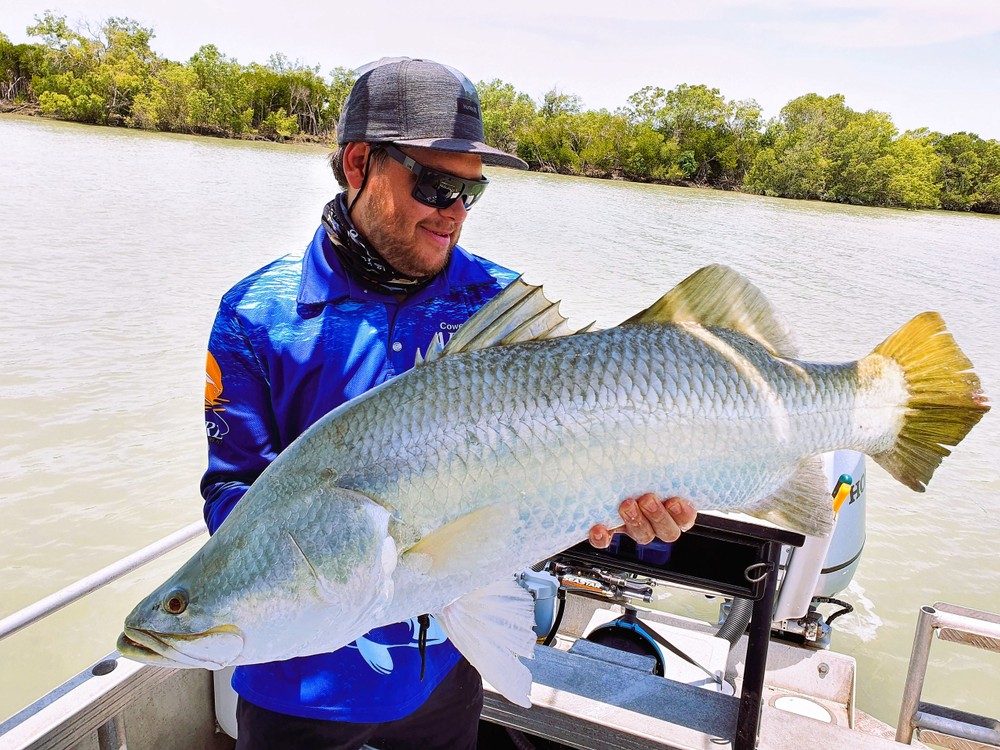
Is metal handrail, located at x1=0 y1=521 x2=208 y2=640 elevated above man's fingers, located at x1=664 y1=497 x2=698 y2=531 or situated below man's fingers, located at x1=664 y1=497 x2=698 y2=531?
below

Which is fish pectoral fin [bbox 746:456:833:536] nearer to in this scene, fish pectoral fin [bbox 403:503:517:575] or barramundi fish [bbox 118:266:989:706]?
barramundi fish [bbox 118:266:989:706]

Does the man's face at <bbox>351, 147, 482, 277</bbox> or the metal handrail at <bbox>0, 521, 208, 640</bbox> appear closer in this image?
the man's face at <bbox>351, 147, 482, 277</bbox>

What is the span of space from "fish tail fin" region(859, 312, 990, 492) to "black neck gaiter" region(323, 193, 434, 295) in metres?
1.07

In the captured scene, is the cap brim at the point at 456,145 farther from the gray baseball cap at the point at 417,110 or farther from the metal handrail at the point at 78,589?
the metal handrail at the point at 78,589

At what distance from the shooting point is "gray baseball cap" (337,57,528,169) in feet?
5.76

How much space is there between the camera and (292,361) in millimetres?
1688

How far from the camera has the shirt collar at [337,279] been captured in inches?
68.7

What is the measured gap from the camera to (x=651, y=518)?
143 cm

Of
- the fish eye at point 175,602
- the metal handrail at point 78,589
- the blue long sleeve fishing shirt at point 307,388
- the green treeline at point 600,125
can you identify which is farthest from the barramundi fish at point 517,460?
the green treeline at point 600,125

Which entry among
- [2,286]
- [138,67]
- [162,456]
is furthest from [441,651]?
[138,67]

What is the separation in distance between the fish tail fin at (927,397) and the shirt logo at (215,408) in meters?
1.40

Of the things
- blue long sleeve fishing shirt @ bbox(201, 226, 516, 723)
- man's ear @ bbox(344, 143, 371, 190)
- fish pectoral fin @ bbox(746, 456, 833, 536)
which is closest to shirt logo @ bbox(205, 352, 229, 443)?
blue long sleeve fishing shirt @ bbox(201, 226, 516, 723)

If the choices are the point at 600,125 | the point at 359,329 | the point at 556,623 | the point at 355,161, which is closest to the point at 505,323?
→ the point at 359,329

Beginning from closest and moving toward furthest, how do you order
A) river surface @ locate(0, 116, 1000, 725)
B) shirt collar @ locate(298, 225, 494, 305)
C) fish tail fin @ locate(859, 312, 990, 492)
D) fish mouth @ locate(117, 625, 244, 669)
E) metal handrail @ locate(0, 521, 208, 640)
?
fish mouth @ locate(117, 625, 244, 669), fish tail fin @ locate(859, 312, 990, 492), shirt collar @ locate(298, 225, 494, 305), metal handrail @ locate(0, 521, 208, 640), river surface @ locate(0, 116, 1000, 725)
